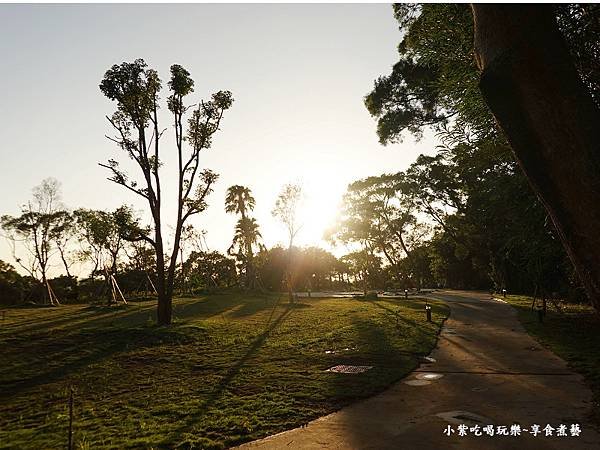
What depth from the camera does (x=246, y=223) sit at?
44.4m

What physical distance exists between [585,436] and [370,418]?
318 centimetres

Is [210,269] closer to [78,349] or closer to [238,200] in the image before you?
[238,200]

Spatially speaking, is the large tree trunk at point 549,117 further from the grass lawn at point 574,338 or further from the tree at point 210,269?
the tree at point 210,269

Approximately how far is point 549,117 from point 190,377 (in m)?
10.6

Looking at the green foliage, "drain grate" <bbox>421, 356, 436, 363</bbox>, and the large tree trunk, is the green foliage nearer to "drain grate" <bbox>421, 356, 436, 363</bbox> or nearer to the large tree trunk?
"drain grate" <bbox>421, 356, 436, 363</bbox>

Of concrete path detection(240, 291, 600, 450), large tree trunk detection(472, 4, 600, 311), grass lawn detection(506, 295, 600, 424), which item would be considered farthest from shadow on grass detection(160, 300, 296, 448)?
grass lawn detection(506, 295, 600, 424)

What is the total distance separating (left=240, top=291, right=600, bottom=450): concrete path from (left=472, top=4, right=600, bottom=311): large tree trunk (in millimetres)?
4714

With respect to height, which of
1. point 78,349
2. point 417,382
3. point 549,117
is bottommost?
point 417,382

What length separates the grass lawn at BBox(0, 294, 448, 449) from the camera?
6926 mm

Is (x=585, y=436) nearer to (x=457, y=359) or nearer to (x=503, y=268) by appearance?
(x=457, y=359)

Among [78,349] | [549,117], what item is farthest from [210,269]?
[549,117]

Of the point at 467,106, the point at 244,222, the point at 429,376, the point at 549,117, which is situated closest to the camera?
the point at 549,117

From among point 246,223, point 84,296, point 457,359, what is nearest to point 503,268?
point 246,223

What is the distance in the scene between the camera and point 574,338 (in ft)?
43.9
